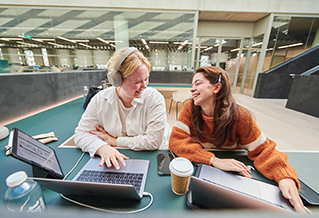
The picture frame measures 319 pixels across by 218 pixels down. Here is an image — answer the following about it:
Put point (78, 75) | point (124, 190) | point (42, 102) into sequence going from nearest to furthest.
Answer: point (124, 190), point (42, 102), point (78, 75)

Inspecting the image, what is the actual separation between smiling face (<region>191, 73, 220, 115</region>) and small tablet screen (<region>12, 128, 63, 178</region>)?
34.9 inches

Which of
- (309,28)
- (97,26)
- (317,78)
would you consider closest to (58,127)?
(317,78)

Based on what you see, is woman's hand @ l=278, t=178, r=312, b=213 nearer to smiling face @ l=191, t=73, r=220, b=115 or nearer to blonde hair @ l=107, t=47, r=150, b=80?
smiling face @ l=191, t=73, r=220, b=115

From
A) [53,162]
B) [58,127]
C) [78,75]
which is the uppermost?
[78,75]

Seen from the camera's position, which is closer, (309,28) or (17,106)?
(17,106)

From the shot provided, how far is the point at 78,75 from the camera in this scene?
2.54 meters

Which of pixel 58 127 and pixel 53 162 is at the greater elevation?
pixel 53 162

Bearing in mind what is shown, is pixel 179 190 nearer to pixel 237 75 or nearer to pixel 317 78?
pixel 317 78

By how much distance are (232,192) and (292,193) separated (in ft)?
1.32

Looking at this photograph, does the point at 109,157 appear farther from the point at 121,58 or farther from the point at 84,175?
the point at 121,58

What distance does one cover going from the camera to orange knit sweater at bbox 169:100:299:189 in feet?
2.30

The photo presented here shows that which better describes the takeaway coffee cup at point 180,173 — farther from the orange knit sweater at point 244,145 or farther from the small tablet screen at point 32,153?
the small tablet screen at point 32,153

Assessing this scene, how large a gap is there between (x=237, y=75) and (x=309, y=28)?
285 centimetres

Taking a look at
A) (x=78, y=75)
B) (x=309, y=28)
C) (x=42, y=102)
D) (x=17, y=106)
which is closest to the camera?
(x=17, y=106)
